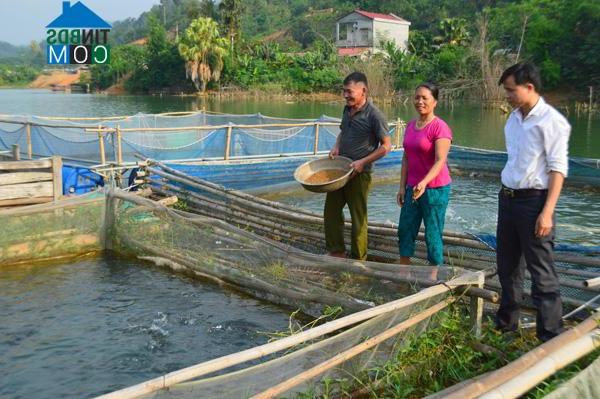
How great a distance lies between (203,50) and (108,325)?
44.1 meters

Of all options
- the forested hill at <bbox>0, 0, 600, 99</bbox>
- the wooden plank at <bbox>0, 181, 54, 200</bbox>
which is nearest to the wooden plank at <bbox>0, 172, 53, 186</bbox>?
the wooden plank at <bbox>0, 181, 54, 200</bbox>

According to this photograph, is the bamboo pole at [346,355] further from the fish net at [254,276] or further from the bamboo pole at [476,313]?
the bamboo pole at [476,313]

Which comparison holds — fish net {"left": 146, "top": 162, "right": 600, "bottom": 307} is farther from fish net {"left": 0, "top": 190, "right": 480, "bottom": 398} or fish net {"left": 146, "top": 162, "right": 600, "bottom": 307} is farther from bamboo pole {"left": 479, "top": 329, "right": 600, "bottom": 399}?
bamboo pole {"left": 479, "top": 329, "right": 600, "bottom": 399}

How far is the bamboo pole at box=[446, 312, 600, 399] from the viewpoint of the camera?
2.32 m

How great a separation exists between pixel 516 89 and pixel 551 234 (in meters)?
0.76

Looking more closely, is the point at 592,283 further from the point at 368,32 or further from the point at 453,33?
the point at 368,32

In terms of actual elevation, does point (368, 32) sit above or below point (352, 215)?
above

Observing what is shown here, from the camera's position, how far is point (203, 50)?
46.5 m

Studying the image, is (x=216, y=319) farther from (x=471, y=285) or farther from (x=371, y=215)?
(x=371, y=215)

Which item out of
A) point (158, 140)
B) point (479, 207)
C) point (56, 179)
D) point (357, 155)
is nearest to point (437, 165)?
point (357, 155)

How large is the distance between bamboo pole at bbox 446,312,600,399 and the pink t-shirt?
1533 mm

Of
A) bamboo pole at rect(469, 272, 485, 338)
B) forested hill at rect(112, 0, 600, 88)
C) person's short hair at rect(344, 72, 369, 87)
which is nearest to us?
bamboo pole at rect(469, 272, 485, 338)

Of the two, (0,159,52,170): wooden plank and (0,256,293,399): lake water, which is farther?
(0,159,52,170): wooden plank

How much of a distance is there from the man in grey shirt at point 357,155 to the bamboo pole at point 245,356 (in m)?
1.60
